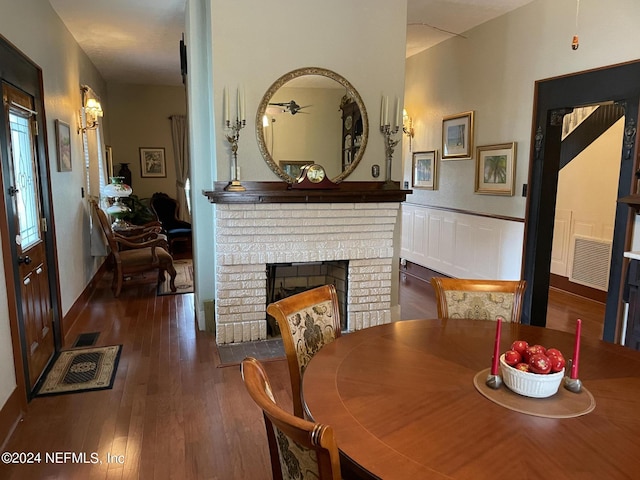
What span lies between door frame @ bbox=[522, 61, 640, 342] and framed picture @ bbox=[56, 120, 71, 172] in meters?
4.03

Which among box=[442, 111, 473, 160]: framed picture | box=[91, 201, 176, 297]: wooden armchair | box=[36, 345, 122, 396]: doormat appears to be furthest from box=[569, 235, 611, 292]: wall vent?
box=[36, 345, 122, 396]: doormat

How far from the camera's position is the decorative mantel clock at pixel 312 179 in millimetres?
3416

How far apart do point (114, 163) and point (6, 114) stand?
16.9 feet

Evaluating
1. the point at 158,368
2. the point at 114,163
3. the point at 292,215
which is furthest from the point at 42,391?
the point at 114,163

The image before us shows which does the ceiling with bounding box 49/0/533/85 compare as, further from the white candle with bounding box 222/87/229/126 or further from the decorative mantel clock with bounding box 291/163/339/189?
the decorative mantel clock with bounding box 291/163/339/189

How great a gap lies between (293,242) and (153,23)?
8.38 feet

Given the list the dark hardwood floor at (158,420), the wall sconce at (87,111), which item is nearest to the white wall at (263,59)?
the dark hardwood floor at (158,420)

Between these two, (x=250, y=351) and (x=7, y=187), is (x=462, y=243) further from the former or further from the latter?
(x=7, y=187)

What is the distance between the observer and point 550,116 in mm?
3811

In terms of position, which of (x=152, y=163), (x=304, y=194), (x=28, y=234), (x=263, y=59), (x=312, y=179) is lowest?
(x=28, y=234)

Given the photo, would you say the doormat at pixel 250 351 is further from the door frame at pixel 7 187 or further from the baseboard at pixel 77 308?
the baseboard at pixel 77 308

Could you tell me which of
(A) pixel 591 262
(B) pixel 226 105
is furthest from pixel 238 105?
(A) pixel 591 262

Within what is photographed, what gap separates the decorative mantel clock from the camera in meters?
3.42

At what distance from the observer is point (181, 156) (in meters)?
7.55
